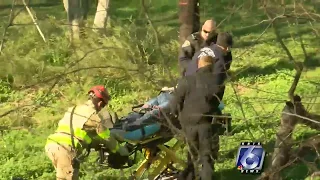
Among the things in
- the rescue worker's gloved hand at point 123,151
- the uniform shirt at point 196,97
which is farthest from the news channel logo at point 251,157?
the rescue worker's gloved hand at point 123,151

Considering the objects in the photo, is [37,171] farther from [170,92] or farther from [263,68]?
[263,68]

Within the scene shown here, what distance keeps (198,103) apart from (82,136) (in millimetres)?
1209

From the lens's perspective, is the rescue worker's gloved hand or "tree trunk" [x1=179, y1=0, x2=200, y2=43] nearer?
the rescue worker's gloved hand

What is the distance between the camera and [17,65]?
12109 mm

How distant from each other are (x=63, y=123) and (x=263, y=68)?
23.1ft

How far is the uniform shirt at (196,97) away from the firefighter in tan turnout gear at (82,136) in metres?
0.71

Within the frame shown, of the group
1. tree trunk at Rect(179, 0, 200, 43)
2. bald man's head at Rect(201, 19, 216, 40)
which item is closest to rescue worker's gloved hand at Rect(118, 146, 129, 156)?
bald man's head at Rect(201, 19, 216, 40)

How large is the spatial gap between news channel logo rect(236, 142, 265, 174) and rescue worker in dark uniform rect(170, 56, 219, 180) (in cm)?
31

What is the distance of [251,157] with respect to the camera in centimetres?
634

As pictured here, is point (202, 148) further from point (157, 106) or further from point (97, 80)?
point (97, 80)

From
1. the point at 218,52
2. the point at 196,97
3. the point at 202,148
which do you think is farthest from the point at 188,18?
the point at 202,148

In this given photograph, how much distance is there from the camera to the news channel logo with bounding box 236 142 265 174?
6.13 metres

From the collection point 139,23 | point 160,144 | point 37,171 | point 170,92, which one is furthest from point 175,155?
point 139,23

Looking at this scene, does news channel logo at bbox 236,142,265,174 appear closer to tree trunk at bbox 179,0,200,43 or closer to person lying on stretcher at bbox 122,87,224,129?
person lying on stretcher at bbox 122,87,224,129
